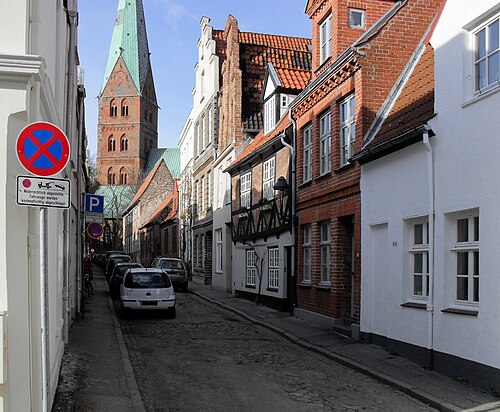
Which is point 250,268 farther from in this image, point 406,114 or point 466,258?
point 466,258

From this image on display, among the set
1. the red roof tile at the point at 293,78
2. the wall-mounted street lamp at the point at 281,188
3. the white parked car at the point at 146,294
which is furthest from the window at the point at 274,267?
the red roof tile at the point at 293,78

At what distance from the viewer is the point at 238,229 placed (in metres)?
26.2

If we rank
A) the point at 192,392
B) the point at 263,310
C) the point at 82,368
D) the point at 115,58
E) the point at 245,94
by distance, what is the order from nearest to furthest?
1. the point at 192,392
2. the point at 82,368
3. the point at 263,310
4. the point at 245,94
5. the point at 115,58

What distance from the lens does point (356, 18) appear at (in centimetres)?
1652

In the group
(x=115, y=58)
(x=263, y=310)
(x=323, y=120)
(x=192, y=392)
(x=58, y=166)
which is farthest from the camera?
(x=115, y=58)

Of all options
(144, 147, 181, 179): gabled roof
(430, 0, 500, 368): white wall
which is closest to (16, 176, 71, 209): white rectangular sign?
(430, 0, 500, 368): white wall

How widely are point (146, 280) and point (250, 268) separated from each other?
19.7 ft

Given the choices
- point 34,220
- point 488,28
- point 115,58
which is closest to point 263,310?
point 488,28

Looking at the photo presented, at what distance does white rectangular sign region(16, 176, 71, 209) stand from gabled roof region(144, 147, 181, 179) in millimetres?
83939

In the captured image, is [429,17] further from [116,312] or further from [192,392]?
[116,312]

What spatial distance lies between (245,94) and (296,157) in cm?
1051

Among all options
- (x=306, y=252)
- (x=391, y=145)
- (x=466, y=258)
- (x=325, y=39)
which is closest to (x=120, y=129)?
(x=306, y=252)

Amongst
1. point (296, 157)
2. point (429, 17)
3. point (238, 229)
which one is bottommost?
point (238, 229)

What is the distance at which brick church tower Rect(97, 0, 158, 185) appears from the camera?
317 feet
